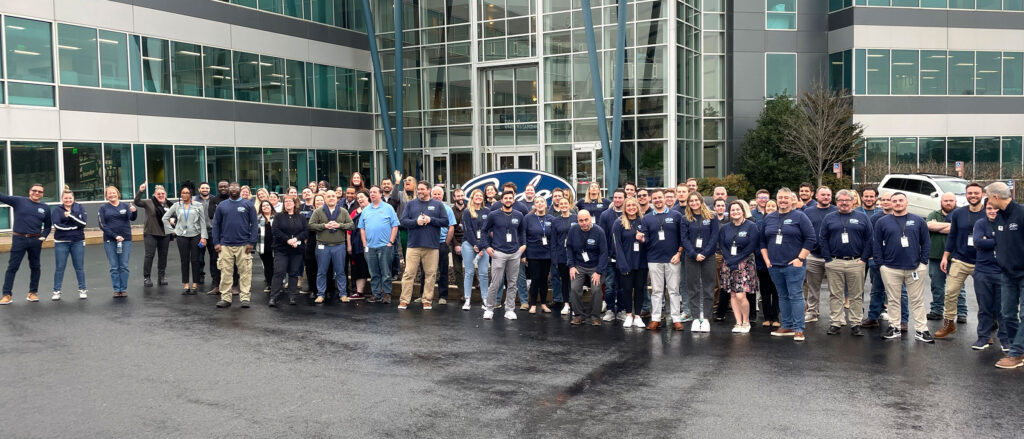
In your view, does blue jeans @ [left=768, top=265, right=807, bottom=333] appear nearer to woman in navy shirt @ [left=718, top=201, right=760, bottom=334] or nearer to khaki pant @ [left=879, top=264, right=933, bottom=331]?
woman in navy shirt @ [left=718, top=201, right=760, bottom=334]

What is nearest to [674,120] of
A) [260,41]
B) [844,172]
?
[844,172]

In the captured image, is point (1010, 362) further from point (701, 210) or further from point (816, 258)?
point (701, 210)

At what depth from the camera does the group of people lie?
984 centimetres

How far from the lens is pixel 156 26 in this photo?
28547mm

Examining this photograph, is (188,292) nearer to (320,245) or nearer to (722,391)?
(320,245)

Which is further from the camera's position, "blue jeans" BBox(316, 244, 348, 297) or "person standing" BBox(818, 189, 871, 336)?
"blue jeans" BBox(316, 244, 348, 297)

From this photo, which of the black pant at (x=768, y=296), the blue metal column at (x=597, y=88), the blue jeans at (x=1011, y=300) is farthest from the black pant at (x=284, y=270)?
the blue metal column at (x=597, y=88)

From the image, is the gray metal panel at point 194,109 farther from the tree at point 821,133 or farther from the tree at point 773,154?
Result: the tree at point 821,133

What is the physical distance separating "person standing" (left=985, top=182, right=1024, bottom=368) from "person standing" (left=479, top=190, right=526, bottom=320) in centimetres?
629

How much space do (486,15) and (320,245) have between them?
75.1 feet

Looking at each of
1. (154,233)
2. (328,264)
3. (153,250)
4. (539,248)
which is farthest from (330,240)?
(153,250)

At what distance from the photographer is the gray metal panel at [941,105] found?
116 feet

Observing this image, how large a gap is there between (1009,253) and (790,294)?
2.48 meters

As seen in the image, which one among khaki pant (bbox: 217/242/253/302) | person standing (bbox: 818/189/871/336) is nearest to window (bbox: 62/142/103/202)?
khaki pant (bbox: 217/242/253/302)
